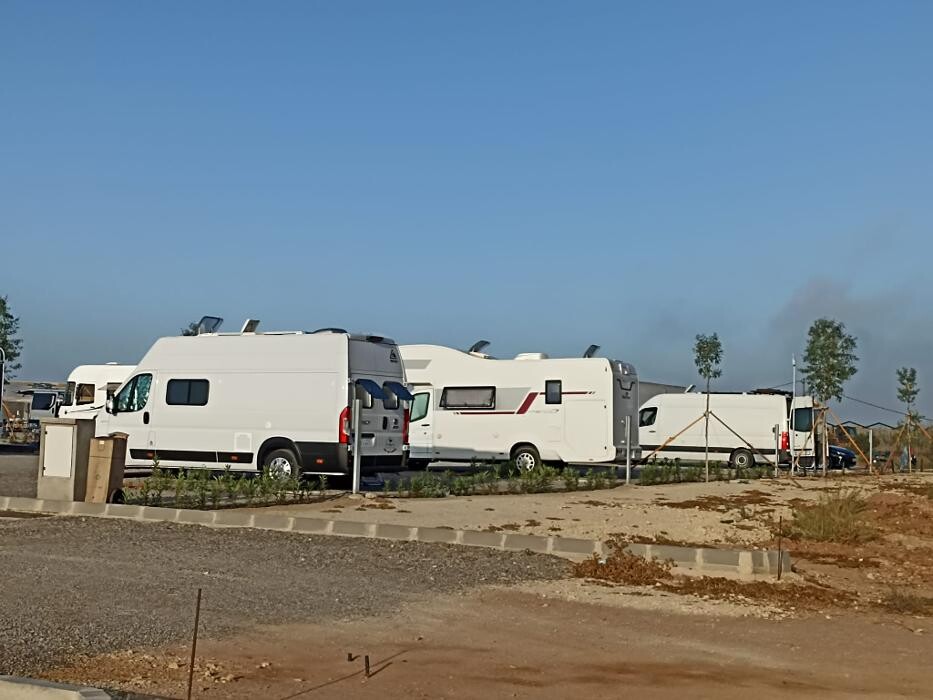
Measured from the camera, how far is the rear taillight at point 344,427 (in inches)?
705

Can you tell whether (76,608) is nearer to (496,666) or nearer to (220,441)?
(496,666)

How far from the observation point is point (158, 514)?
13.3 meters

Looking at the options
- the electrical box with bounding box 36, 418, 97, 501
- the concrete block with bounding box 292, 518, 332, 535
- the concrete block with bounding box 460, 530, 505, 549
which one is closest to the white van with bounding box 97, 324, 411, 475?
→ the electrical box with bounding box 36, 418, 97, 501

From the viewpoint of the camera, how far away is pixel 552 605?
28.8ft

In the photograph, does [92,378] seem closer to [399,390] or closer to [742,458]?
[399,390]

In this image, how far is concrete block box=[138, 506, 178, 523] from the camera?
13195 mm

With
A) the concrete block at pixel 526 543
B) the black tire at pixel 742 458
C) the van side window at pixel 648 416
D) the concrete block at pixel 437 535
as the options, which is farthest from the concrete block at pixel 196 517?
the van side window at pixel 648 416

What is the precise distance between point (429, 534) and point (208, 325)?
31.5 ft

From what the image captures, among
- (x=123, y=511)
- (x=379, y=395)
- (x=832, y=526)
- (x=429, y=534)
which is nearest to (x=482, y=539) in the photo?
(x=429, y=534)

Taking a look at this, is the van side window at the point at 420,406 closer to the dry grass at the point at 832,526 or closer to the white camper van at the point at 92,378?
the white camper van at the point at 92,378

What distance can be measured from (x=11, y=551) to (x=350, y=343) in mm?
8565

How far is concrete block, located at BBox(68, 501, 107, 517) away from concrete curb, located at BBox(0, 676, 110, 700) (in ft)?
28.1

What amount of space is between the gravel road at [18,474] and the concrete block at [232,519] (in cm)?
456

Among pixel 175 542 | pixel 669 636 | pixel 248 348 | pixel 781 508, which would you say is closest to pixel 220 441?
pixel 248 348
